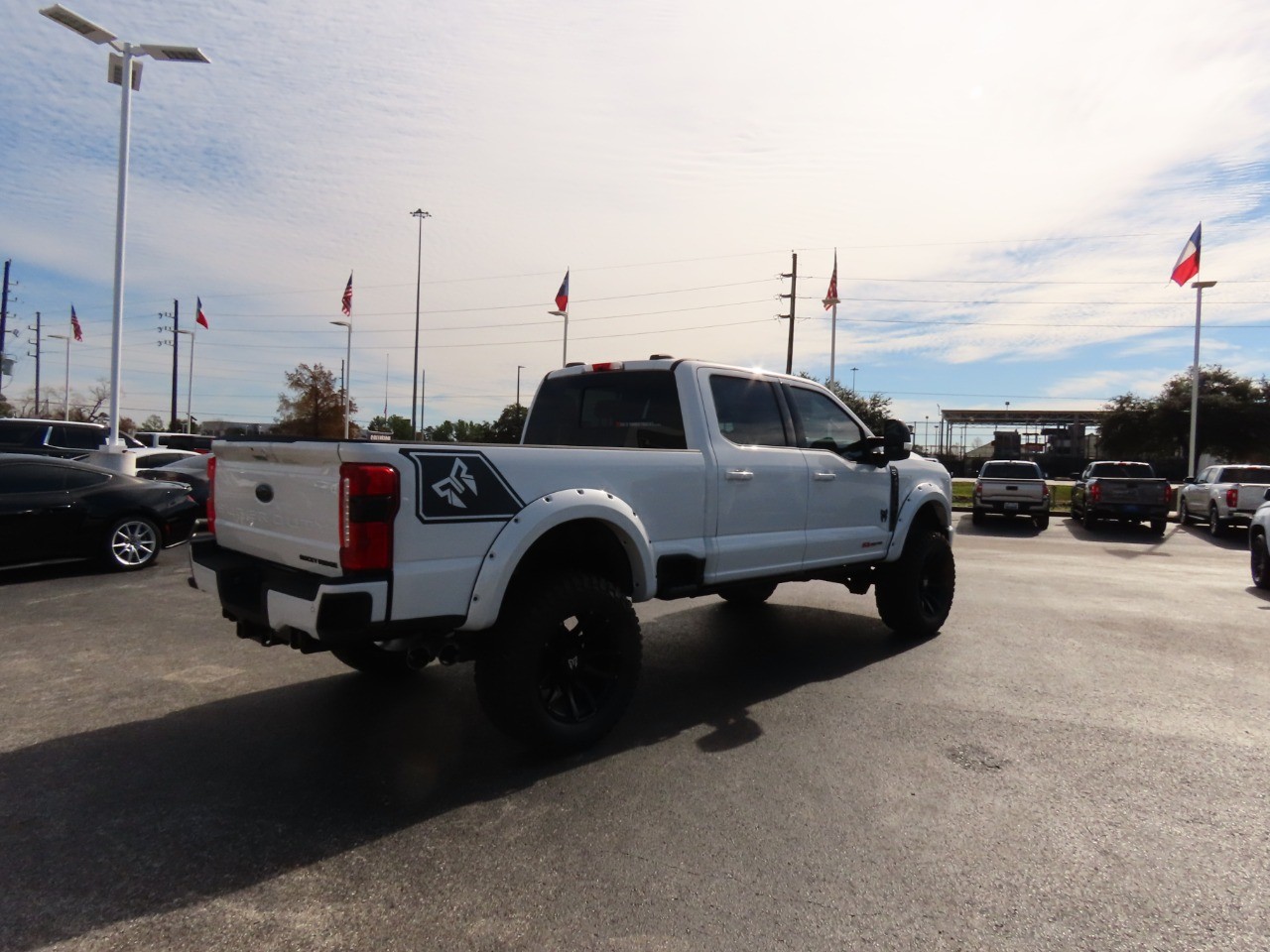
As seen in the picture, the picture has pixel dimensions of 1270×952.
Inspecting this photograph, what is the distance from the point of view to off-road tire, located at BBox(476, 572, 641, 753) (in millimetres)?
3533

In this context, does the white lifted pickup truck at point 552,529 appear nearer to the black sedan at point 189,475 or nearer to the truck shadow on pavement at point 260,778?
the truck shadow on pavement at point 260,778

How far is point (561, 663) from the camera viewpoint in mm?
3859

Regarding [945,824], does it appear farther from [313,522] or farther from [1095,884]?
[313,522]

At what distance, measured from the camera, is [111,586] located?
25.9ft

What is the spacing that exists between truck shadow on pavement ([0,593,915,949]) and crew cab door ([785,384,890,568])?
0.89 metres

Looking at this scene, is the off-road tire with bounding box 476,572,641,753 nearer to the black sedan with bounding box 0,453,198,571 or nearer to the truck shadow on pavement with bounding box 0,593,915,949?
the truck shadow on pavement with bounding box 0,593,915,949

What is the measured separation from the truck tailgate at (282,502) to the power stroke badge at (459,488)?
333 mm

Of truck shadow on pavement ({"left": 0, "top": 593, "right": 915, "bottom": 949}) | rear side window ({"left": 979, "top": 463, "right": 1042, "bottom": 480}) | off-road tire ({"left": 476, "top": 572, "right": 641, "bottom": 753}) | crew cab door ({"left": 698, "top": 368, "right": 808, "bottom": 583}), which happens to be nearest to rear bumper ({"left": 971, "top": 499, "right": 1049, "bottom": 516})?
rear side window ({"left": 979, "top": 463, "right": 1042, "bottom": 480})

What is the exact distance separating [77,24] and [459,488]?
52.5 ft

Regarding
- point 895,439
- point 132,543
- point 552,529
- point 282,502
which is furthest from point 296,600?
point 132,543

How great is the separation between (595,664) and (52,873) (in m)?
2.24

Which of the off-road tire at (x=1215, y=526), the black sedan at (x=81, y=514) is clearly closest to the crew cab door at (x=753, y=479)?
→ the black sedan at (x=81, y=514)

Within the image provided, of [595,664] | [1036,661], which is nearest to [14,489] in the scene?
[595,664]

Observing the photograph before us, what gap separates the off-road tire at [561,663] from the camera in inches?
139
